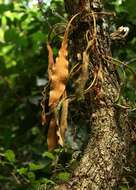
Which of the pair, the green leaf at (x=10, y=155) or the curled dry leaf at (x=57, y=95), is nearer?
the curled dry leaf at (x=57, y=95)

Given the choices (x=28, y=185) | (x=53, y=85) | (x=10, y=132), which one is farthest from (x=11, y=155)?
(x=53, y=85)

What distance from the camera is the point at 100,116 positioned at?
1.39m

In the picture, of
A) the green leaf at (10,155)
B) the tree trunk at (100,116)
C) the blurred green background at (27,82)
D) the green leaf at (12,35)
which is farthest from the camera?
the green leaf at (12,35)

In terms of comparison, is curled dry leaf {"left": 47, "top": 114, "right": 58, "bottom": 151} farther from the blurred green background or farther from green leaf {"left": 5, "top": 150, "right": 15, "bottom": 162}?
the blurred green background

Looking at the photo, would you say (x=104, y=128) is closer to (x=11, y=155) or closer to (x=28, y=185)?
(x=11, y=155)

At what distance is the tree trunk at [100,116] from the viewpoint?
1311 mm

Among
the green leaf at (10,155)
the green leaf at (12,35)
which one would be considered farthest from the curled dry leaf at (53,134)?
the green leaf at (12,35)

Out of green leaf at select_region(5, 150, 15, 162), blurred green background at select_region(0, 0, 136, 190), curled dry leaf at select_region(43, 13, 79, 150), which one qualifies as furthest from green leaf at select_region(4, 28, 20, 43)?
curled dry leaf at select_region(43, 13, 79, 150)

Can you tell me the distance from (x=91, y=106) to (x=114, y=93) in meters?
0.07

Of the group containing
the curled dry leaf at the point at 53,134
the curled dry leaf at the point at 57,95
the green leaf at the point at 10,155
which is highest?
the curled dry leaf at the point at 57,95

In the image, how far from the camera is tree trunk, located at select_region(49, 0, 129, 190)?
1.31 m

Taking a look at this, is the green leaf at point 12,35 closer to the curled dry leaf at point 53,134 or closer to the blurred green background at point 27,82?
the blurred green background at point 27,82

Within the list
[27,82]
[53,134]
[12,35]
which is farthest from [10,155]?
[12,35]

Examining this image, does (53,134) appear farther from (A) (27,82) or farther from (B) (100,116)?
(A) (27,82)
